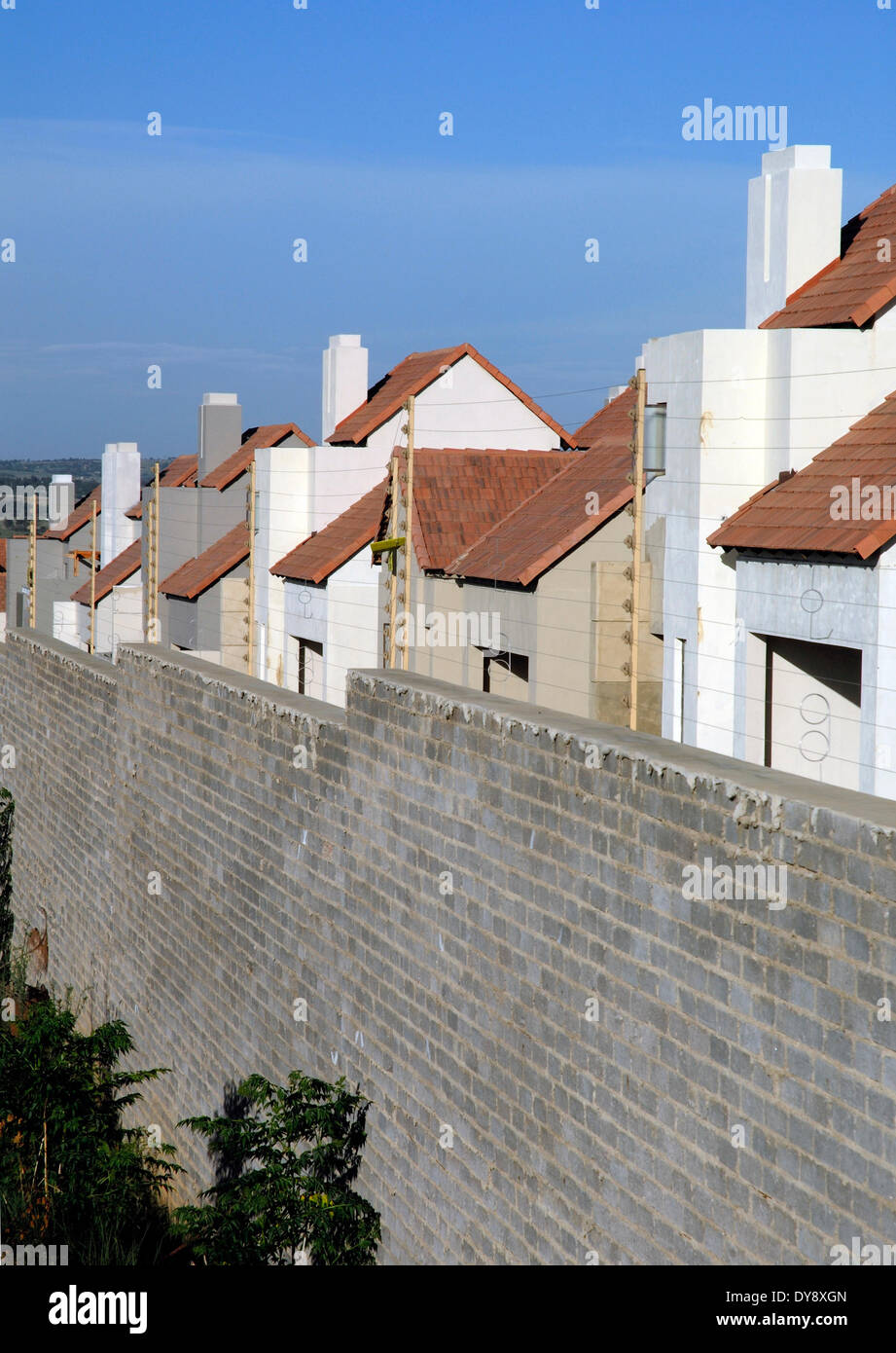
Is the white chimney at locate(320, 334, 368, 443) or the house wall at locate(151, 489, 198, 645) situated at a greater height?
the white chimney at locate(320, 334, 368, 443)

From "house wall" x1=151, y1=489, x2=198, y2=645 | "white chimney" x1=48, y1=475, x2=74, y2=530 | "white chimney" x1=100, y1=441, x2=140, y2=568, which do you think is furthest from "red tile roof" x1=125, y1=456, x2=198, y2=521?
"white chimney" x1=48, y1=475, x2=74, y2=530

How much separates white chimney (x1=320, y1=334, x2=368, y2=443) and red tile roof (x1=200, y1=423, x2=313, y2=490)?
12.2ft

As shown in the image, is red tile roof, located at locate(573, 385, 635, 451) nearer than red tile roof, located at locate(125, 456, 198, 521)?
Yes

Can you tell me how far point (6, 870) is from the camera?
71.9 feet

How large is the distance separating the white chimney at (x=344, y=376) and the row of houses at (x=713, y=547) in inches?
176

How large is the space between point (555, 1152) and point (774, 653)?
228 inches

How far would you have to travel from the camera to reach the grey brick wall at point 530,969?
17.1ft

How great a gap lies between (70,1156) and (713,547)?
6.92m

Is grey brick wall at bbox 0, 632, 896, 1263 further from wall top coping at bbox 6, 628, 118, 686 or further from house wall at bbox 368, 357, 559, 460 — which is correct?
house wall at bbox 368, 357, 559, 460

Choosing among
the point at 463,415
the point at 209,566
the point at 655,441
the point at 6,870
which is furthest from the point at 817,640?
the point at 209,566

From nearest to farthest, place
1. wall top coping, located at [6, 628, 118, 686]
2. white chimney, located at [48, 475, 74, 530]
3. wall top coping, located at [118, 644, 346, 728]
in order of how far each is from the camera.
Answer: wall top coping, located at [118, 644, 346, 728] → wall top coping, located at [6, 628, 118, 686] → white chimney, located at [48, 475, 74, 530]

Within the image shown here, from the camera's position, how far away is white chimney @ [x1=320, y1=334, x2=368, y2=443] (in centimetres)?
2789

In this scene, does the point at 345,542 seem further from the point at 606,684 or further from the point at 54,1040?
the point at 54,1040
